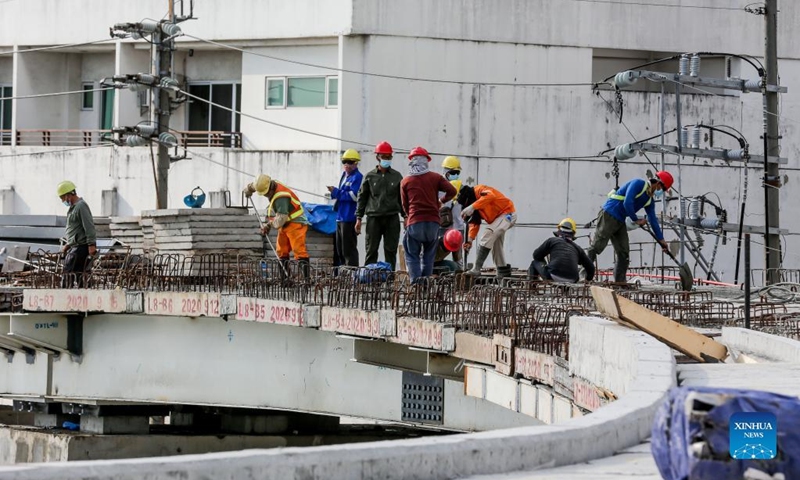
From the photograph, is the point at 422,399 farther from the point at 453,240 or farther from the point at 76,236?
the point at 76,236

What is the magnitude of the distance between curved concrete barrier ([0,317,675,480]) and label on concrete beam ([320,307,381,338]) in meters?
8.08

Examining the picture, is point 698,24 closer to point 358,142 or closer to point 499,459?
point 358,142

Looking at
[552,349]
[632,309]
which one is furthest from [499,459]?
[552,349]

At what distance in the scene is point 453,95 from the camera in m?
35.3

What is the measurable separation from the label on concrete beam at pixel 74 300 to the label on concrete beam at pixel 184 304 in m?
0.49

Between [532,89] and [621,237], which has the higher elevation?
[532,89]

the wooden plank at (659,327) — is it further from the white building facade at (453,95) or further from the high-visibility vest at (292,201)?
the white building facade at (453,95)

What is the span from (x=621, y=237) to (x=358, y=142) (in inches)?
607

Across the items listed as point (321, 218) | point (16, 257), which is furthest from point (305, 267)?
point (16, 257)

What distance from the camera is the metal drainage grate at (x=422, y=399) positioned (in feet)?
58.5

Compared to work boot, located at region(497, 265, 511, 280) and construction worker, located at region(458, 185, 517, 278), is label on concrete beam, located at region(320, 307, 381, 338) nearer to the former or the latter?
construction worker, located at region(458, 185, 517, 278)

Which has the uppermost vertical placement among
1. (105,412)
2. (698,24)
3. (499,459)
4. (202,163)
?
(698,24)

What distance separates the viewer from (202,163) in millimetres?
37344

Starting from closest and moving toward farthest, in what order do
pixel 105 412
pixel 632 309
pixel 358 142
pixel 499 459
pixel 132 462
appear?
1. pixel 132 462
2. pixel 499 459
3. pixel 632 309
4. pixel 105 412
5. pixel 358 142
